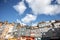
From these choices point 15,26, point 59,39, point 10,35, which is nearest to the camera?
point 59,39

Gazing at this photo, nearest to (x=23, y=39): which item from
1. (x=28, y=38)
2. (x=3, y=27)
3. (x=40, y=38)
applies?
(x=28, y=38)

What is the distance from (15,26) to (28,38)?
10.8m

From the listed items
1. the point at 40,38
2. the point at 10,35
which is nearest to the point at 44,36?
the point at 40,38

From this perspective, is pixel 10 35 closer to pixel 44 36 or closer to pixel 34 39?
pixel 34 39

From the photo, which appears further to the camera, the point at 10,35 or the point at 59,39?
the point at 10,35

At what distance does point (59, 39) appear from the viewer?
129 feet

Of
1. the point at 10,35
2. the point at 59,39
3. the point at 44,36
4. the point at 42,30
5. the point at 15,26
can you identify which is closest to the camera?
the point at 59,39

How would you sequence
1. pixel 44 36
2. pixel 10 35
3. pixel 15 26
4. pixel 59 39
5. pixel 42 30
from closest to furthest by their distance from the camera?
pixel 59 39, pixel 44 36, pixel 42 30, pixel 10 35, pixel 15 26

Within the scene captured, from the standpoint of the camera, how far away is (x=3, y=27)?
5650 cm

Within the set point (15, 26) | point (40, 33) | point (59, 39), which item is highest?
point (15, 26)

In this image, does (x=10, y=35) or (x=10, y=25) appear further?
(x=10, y=25)

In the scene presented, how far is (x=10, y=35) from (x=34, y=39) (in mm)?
9446

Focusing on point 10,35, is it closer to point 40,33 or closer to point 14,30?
point 14,30

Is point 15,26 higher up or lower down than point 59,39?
higher up
